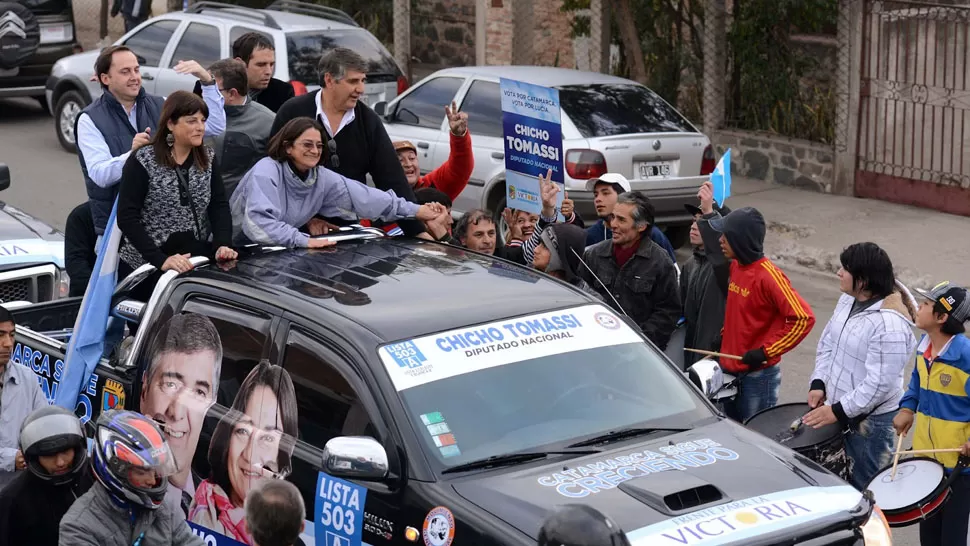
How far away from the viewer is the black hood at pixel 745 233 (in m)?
7.11

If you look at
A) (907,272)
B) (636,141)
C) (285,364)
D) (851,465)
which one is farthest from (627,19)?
(285,364)

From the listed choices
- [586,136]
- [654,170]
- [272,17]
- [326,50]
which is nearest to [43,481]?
[586,136]

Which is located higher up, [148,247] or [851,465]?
[148,247]

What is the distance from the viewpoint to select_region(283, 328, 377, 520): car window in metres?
5.22

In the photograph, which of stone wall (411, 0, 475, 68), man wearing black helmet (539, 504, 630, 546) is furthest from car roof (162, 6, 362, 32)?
man wearing black helmet (539, 504, 630, 546)

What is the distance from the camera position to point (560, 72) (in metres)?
14.3

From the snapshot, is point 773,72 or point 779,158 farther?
point 773,72

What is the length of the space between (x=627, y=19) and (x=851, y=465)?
11478 mm

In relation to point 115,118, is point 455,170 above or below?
below

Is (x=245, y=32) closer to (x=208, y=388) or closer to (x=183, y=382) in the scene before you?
(x=183, y=382)

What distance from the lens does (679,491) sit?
4.73 metres

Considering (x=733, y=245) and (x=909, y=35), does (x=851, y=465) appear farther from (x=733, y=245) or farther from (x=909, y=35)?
(x=909, y=35)

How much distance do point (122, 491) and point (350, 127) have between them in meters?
3.65

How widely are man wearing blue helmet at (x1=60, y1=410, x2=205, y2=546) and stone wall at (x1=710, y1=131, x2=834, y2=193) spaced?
12353 mm
